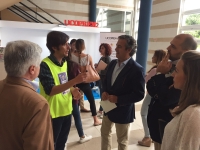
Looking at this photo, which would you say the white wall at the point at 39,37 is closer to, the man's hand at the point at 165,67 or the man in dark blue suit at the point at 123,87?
the man in dark blue suit at the point at 123,87

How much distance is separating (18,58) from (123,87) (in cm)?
107

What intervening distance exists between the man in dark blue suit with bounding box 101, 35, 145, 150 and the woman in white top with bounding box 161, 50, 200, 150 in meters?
0.68

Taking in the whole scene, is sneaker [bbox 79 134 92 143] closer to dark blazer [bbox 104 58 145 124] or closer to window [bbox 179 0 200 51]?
dark blazer [bbox 104 58 145 124]

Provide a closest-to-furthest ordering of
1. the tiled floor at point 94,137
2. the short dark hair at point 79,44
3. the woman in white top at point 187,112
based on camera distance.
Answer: the woman in white top at point 187,112 → the tiled floor at point 94,137 → the short dark hair at point 79,44

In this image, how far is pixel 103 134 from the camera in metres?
1.86

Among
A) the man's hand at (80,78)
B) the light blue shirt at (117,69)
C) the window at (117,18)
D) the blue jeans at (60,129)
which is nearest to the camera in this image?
the man's hand at (80,78)

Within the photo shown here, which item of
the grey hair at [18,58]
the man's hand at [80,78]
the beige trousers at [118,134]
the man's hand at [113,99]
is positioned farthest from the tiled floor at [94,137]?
the grey hair at [18,58]

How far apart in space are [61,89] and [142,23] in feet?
12.3

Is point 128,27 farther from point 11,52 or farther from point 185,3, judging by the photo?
point 11,52

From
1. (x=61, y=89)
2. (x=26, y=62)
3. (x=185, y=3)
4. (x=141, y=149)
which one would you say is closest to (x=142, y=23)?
(x=185, y=3)

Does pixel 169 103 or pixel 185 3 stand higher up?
pixel 185 3

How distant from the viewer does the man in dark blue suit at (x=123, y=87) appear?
1621 mm

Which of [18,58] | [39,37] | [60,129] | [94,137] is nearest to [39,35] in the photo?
[39,37]

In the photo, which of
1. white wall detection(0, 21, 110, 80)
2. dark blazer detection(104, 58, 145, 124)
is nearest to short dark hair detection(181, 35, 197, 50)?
dark blazer detection(104, 58, 145, 124)
